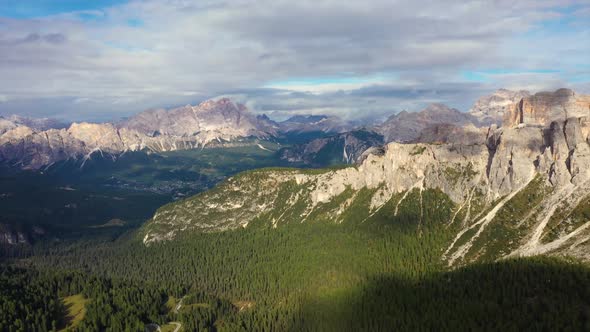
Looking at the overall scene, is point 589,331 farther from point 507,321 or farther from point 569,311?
point 507,321

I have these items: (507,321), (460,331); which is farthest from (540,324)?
(460,331)

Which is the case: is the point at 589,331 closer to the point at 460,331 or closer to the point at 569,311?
the point at 569,311

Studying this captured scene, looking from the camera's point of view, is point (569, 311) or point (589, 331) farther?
point (569, 311)

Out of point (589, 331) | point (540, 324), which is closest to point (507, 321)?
point (540, 324)

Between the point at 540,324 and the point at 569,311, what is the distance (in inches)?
557

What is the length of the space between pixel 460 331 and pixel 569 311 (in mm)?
41880

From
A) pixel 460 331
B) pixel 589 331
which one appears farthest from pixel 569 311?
pixel 460 331

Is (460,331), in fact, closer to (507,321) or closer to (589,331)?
(507,321)

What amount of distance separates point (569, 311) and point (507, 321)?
23.3 metres

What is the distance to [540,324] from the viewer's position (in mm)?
189875

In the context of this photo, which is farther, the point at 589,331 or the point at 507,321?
the point at 507,321

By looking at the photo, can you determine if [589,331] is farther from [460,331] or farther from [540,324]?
[460,331]

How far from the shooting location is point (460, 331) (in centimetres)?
19925

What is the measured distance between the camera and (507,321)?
19738 cm
